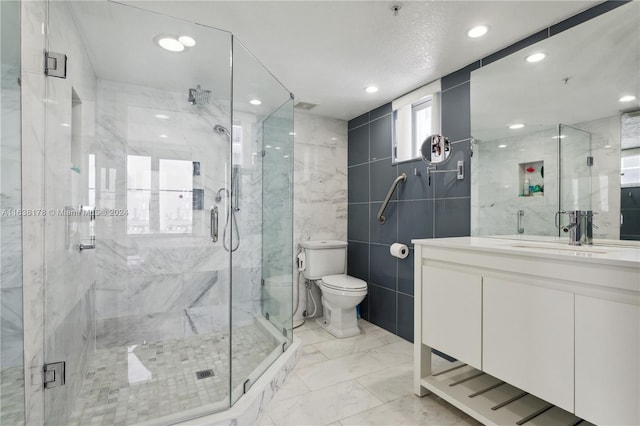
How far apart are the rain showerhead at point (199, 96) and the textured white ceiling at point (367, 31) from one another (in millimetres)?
296

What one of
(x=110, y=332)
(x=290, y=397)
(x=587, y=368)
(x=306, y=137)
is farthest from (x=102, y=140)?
(x=587, y=368)

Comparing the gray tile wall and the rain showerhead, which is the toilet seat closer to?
the gray tile wall

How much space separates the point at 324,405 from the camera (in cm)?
175

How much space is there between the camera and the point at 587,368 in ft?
3.70

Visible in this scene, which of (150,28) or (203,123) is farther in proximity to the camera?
(203,123)

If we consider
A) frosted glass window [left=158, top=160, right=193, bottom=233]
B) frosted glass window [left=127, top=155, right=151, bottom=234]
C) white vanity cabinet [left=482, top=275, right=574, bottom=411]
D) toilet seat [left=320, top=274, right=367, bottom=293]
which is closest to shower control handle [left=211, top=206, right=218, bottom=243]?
frosted glass window [left=158, top=160, right=193, bottom=233]

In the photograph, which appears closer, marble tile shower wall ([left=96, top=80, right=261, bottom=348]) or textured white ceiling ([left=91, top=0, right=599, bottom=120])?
textured white ceiling ([left=91, top=0, right=599, bottom=120])

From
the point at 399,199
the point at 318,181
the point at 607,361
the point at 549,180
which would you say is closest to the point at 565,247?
the point at 549,180

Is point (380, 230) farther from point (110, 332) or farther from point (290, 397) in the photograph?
point (110, 332)

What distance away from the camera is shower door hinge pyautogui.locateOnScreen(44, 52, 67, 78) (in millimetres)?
1304

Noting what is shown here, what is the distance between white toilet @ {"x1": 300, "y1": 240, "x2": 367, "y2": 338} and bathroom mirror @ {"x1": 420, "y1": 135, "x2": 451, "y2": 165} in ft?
3.96

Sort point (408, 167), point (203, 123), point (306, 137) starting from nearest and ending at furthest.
→ point (203, 123)
point (408, 167)
point (306, 137)

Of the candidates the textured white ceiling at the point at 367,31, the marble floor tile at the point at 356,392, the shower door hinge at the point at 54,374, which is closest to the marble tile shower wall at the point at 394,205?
the textured white ceiling at the point at 367,31

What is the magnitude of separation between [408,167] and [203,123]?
172 centimetres
